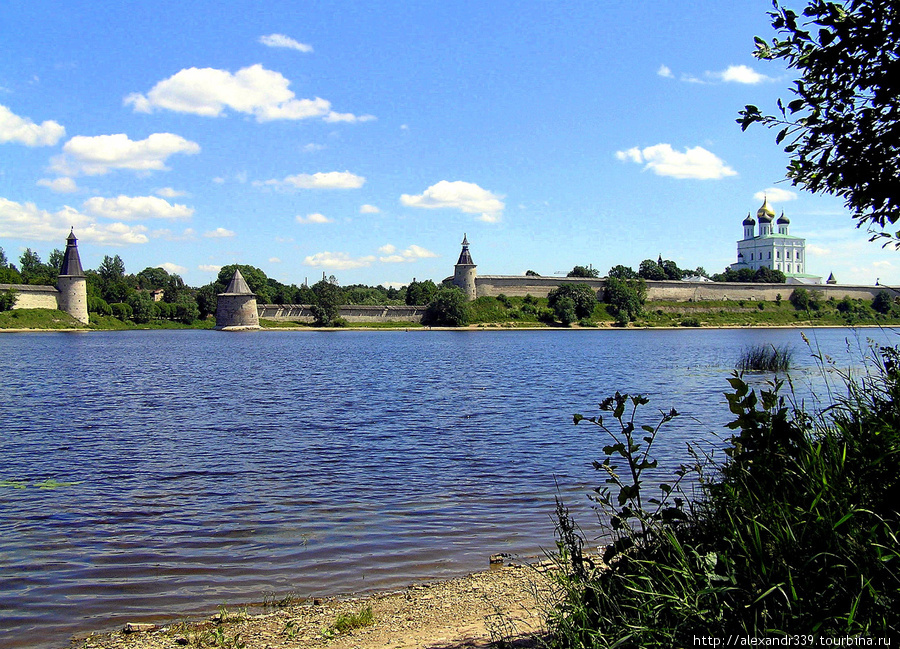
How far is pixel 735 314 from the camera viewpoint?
A: 7906cm

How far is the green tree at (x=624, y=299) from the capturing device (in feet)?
252

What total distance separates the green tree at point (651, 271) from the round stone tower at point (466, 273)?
27.5m

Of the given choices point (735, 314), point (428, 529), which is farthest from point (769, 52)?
point (735, 314)

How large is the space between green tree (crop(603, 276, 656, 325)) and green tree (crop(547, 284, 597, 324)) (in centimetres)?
256

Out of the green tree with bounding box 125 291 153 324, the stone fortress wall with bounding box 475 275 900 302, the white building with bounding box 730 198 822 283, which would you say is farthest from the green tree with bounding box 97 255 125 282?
the white building with bounding box 730 198 822 283

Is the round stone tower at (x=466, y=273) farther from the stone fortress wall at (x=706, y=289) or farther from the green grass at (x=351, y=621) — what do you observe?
the green grass at (x=351, y=621)

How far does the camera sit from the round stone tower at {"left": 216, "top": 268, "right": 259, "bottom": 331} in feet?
235

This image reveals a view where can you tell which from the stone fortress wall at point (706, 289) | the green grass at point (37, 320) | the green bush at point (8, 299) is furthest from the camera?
the stone fortress wall at point (706, 289)

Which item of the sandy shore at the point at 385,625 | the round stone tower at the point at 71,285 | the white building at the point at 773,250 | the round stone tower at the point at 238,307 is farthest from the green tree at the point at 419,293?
the sandy shore at the point at 385,625

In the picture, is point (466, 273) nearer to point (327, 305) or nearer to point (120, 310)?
point (327, 305)

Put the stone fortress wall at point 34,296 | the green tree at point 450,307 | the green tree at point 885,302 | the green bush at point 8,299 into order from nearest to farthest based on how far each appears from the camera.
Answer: the green tree at point 885,302, the green bush at point 8,299, the stone fortress wall at point 34,296, the green tree at point 450,307

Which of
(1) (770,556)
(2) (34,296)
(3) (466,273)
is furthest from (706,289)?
(1) (770,556)

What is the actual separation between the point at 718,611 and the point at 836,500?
656 mm

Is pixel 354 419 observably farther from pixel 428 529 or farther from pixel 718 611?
pixel 718 611
